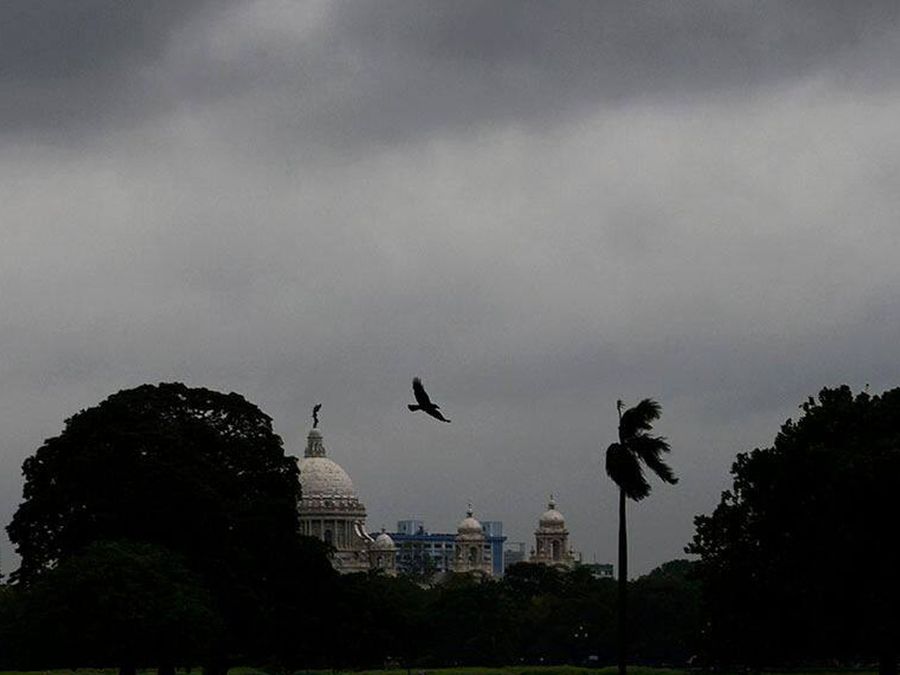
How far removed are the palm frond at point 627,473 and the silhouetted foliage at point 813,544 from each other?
11267mm

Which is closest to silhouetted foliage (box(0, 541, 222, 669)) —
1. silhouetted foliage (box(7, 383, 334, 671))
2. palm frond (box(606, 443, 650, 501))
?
silhouetted foliage (box(7, 383, 334, 671))

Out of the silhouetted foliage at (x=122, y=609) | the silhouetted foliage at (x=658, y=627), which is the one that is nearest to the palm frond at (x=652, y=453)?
Answer: the silhouetted foliage at (x=122, y=609)

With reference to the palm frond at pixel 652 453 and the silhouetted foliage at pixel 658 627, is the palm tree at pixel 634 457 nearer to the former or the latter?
the palm frond at pixel 652 453

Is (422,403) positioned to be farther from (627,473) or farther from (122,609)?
(122,609)

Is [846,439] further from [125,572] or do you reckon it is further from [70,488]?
[70,488]

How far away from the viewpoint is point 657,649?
169250 millimetres

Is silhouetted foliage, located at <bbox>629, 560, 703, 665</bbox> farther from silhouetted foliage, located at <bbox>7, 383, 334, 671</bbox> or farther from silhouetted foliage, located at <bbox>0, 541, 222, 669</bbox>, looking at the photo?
silhouetted foliage, located at <bbox>0, 541, 222, 669</bbox>

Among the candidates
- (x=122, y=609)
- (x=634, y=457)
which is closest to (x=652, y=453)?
(x=634, y=457)

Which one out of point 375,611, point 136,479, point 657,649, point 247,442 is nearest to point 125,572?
A: point 136,479

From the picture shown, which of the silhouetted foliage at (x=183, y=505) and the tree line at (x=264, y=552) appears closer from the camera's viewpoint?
the tree line at (x=264, y=552)

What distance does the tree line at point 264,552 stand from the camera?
6744 centimetres

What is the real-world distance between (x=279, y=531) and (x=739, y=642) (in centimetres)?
2563

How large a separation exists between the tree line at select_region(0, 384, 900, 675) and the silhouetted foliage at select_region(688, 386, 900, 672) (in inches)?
2.8

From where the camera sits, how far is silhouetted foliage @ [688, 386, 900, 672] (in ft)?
218
